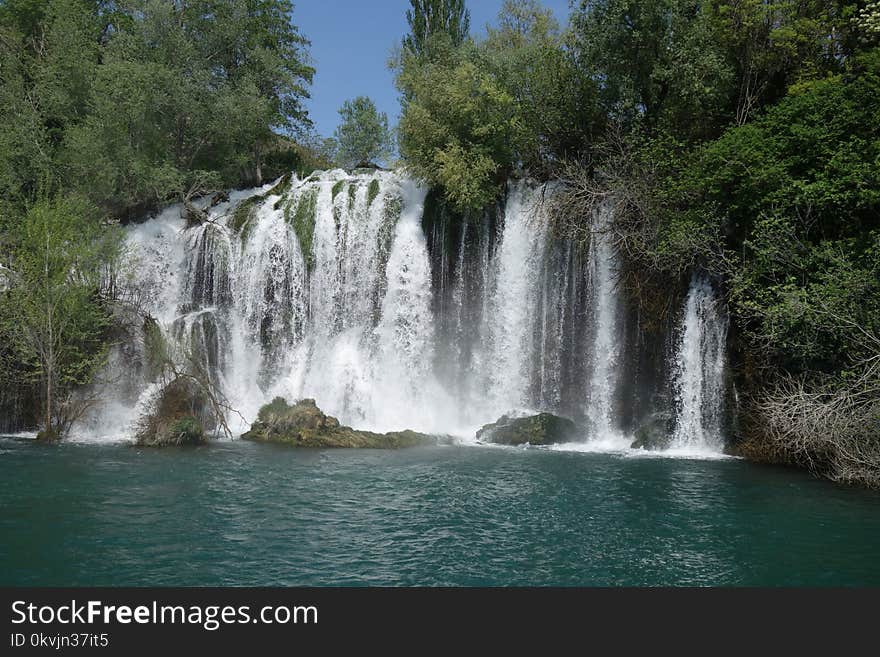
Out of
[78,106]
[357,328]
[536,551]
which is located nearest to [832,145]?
[536,551]

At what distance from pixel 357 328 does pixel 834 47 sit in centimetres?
1643

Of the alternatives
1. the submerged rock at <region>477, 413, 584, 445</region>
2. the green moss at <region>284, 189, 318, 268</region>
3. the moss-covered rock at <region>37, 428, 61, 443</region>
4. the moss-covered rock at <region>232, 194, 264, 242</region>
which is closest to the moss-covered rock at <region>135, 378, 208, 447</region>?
the moss-covered rock at <region>37, 428, 61, 443</region>

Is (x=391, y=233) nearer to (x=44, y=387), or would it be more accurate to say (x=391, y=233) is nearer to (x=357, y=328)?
(x=357, y=328)

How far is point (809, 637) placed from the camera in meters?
7.92

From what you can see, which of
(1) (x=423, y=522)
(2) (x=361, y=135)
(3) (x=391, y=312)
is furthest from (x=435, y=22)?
(1) (x=423, y=522)

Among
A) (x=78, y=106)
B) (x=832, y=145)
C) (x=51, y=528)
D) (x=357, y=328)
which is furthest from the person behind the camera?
(x=78, y=106)

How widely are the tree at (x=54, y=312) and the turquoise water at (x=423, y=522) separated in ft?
11.7

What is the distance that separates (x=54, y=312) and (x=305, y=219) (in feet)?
28.1

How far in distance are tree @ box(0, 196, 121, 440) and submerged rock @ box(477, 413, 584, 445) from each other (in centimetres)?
1167

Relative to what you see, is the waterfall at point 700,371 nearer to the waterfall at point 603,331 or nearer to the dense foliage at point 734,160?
the dense foliage at point 734,160

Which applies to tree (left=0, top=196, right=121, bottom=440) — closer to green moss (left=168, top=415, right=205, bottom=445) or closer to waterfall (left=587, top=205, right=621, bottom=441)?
green moss (left=168, top=415, right=205, bottom=445)

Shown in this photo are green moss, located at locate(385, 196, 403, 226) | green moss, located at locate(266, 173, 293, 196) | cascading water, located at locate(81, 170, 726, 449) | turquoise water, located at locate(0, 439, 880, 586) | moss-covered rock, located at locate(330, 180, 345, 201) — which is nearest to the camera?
turquoise water, located at locate(0, 439, 880, 586)

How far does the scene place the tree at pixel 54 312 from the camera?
65.4ft

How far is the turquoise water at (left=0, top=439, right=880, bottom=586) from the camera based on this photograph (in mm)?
9688
